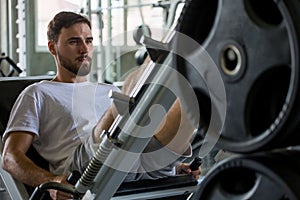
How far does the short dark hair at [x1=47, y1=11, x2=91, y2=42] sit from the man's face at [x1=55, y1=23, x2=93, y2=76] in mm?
19

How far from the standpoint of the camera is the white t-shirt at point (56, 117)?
7.47 ft

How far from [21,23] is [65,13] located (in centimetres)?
295

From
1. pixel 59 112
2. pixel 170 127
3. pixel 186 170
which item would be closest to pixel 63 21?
pixel 59 112

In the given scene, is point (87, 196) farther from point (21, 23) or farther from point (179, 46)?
point (21, 23)

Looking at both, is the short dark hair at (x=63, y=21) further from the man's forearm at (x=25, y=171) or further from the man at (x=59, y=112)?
the man's forearm at (x=25, y=171)

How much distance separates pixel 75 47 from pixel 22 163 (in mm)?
713

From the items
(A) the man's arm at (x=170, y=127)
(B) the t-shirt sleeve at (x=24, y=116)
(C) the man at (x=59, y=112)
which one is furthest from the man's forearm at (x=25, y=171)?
(A) the man's arm at (x=170, y=127)

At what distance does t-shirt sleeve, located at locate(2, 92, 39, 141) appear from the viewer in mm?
2258

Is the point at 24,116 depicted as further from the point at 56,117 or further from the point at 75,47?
the point at 75,47

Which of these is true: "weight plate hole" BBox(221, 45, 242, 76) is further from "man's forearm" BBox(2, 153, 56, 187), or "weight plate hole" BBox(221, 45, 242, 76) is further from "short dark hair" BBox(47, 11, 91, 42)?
"short dark hair" BBox(47, 11, 91, 42)

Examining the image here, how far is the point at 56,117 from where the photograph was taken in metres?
2.37

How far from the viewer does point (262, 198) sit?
0.76 metres

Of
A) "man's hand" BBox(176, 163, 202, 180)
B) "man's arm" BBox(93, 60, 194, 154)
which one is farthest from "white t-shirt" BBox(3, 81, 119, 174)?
"man's arm" BBox(93, 60, 194, 154)

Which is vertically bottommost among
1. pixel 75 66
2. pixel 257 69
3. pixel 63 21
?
pixel 75 66
